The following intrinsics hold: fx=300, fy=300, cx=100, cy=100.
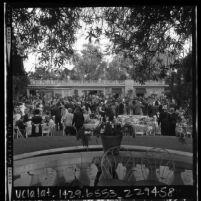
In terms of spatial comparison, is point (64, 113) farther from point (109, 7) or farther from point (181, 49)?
point (181, 49)

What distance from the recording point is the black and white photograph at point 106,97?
332 centimetres

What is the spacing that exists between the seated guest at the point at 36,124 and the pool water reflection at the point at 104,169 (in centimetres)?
27

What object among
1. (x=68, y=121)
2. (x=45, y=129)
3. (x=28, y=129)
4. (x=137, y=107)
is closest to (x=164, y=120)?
(x=137, y=107)

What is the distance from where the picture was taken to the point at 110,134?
11.4 ft

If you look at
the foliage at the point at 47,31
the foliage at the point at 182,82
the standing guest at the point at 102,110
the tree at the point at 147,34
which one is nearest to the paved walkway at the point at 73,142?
the standing guest at the point at 102,110

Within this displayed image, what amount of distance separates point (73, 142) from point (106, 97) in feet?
2.11

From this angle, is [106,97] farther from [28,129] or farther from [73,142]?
[28,129]

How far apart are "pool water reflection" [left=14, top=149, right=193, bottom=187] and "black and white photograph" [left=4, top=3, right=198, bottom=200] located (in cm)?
1

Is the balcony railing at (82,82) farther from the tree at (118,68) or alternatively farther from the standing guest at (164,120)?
the standing guest at (164,120)

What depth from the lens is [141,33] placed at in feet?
11.4

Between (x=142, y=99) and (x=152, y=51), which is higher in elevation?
(x=152, y=51)

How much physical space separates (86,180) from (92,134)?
523 millimetres

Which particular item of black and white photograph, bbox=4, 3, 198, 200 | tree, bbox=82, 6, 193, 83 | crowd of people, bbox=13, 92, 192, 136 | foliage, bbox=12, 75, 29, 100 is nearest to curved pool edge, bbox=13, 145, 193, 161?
black and white photograph, bbox=4, 3, 198, 200

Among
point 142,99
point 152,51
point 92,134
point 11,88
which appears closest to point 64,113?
point 92,134
